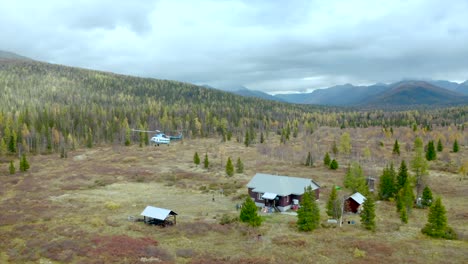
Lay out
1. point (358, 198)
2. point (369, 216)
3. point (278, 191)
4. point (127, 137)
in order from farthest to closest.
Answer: point (127, 137)
point (278, 191)
point (358, 198)
point (369, 216)

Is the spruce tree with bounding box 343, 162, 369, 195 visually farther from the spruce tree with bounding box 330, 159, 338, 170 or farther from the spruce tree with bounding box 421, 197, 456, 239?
the spruce tree with bounding box 330, 159, 338, 170

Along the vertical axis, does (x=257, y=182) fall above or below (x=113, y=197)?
above

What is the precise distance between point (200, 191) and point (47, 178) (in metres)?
38.9

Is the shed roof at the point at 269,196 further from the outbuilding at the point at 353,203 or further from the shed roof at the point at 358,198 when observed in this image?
the shed roof at the point at 358,198

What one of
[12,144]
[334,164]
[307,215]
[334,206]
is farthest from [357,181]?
[12,144]

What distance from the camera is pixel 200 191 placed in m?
67.1

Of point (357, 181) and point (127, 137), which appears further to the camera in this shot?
point (127, 137)

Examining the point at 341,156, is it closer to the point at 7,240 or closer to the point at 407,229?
the point at 407,229

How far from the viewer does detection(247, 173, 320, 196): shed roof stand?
181ft

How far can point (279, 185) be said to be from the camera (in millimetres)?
56375

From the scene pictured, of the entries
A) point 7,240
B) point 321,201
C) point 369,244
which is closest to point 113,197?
point 7,240

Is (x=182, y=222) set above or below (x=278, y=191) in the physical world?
below

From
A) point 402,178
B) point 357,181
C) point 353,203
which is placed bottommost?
point 353,203

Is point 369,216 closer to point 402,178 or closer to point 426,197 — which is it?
point 426,197
